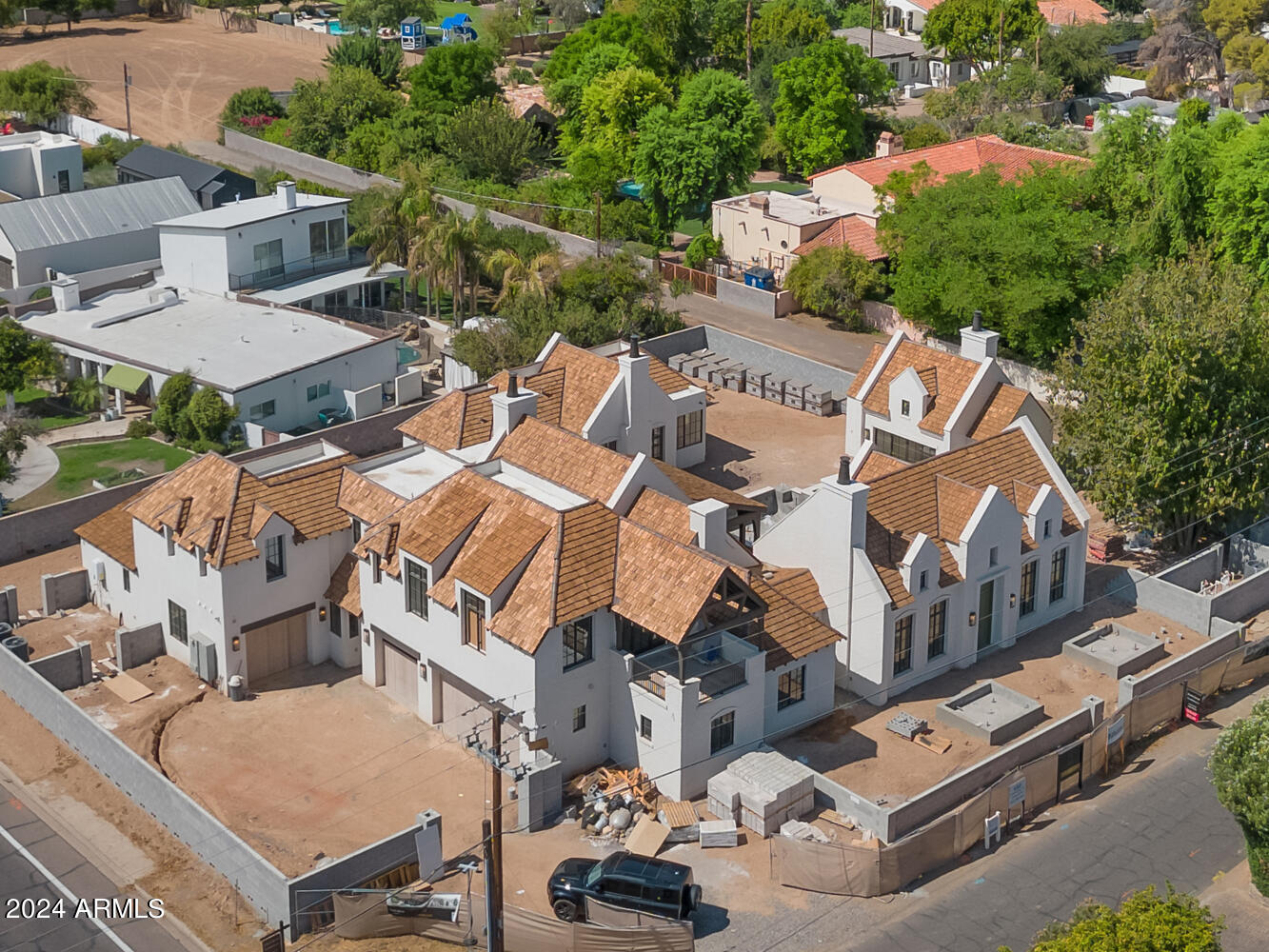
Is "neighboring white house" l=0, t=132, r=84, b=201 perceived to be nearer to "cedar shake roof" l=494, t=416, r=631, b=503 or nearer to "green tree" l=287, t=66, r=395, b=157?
"green tree" l=287, t=66, r=395, b=157

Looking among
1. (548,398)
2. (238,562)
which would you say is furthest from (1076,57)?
(238,562)

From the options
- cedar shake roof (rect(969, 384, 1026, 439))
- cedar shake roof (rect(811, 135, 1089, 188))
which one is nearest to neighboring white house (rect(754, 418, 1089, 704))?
cedar shake roof (rect(969, 384, 1026, 439))

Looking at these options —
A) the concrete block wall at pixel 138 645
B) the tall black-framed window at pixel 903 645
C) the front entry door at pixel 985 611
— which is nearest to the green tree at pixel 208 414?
the concrete block wall at pixel 138 645

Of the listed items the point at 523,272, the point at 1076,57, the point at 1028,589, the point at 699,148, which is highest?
the point at 1076,57

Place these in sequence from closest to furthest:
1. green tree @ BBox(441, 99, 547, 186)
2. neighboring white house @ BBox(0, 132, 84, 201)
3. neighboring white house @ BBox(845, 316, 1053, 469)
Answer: neighboring white house @ BBox(845, 316, 1053, 469) < neighboring white house @ BBox(0, 132, 84, 201) < green tree @ BBox(441, 99, 547, 186)

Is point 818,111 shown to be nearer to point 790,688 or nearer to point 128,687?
point 790,688
